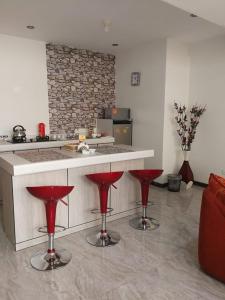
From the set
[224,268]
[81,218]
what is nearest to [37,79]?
[81,218]

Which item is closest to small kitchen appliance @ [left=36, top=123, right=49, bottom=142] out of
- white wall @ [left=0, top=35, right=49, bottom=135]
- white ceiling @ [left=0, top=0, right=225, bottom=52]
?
white wall @ [left=0, top=35, right=49, bottom=135]

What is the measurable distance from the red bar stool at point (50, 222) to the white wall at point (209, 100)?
3371 mm

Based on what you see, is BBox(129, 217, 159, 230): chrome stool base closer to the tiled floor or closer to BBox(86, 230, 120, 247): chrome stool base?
the tiled floor

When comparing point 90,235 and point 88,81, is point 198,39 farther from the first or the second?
point 90,235

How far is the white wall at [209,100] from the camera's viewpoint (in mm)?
4773

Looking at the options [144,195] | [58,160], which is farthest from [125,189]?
[58,160]

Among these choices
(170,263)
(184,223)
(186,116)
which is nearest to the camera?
(170,263)

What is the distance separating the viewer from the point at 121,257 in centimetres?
276

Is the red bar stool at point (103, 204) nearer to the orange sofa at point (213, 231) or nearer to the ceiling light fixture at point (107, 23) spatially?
the orange sofa at point (213, 231)

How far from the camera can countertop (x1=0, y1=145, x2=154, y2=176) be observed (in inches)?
105

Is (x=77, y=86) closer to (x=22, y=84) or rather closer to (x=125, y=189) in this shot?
(x=22, y=84)

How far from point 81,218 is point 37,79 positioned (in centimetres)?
295

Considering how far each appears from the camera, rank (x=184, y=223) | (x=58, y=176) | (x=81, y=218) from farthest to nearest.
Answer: (x=184, y=223), (x=81, y=218), (x=58, y=176)

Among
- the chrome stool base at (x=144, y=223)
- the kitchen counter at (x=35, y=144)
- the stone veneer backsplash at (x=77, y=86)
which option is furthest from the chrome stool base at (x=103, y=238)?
the stone veneer backsplash at (x=77, y=86)
